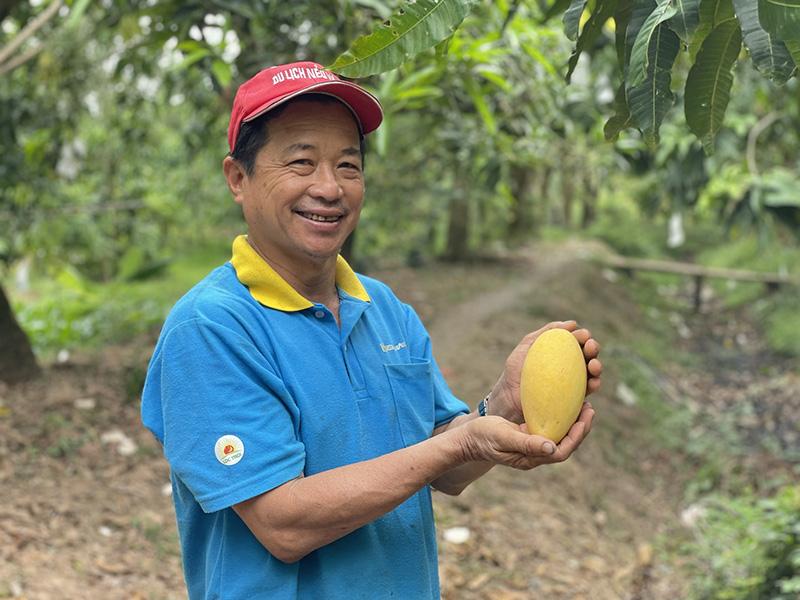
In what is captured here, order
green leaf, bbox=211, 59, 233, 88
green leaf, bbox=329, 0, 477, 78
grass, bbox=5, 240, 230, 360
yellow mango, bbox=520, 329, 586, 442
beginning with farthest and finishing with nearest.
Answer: grass, bbox=5, 240, 230, 360 < green leaf, bbox=211, 59, 233, 88 < yellow mango, bbox=520, 329, 586, 442 < green leaf, bbox=329, 0, 477, 78

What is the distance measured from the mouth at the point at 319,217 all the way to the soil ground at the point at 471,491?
2.21m

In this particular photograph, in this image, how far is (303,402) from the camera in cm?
143

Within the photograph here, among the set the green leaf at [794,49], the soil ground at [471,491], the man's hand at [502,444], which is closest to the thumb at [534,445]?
the man's hand at [502,444]

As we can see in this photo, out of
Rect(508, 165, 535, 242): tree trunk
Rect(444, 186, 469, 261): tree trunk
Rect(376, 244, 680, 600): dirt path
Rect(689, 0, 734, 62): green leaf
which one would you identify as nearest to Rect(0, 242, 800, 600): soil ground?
Rect(376, 244, 680, 600): dirt path

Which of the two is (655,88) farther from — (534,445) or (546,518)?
(546,518)

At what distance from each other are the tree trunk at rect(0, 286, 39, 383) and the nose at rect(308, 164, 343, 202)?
3558mm

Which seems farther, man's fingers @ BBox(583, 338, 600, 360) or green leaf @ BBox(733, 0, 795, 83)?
man's fingers @ BBox(583, 338, 600, 360)

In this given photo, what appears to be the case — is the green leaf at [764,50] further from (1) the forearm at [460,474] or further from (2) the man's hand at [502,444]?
(1) the forearm at [460,474]

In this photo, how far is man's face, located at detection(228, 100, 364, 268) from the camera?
1483mm

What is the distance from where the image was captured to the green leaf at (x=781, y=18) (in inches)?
42.1

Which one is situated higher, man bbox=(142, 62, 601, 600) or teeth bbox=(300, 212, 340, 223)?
teeth bbox=(300, 212, 340, 223)

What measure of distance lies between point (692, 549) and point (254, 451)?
4.04 metres

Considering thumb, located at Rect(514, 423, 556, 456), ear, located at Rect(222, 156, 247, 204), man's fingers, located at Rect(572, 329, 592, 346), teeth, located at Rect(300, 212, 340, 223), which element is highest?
ear, located at Rect(222, 156, 247, 204)

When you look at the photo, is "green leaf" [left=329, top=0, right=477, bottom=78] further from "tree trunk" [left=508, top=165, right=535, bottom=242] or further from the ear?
"tree trunk" [left=508, top=165, right=535, bottom=242]
